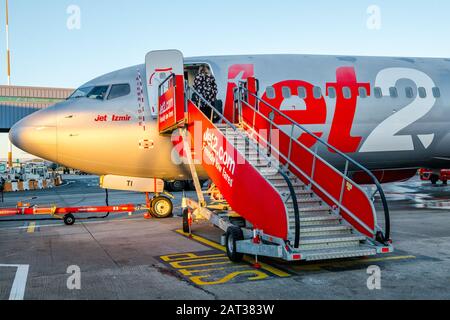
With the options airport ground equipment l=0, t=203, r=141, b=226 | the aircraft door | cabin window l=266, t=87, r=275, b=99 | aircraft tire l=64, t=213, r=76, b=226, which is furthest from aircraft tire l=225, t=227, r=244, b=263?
aircraft tire l=64, t=213, r=76, b=226

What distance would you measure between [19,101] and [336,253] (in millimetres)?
57159

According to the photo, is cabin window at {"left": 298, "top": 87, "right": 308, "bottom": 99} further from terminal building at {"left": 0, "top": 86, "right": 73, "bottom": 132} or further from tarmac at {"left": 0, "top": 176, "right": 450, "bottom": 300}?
terminal building at {"left": 0, "top": 86, "right": 73, "bottom": 132}

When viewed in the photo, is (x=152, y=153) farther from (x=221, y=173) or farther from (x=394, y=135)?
(x=394, y=135)

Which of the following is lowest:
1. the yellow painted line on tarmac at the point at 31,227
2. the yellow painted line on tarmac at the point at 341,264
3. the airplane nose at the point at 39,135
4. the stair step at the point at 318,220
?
the yellow painted line on tarmac at the point at 31,227

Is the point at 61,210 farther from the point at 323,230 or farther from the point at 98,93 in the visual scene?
the point at 323,230

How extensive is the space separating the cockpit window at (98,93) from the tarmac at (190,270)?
4.05 metres

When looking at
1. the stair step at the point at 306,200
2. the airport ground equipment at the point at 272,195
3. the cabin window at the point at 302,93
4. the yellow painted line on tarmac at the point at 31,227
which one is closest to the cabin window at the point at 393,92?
the cabin window at the point at 302,93

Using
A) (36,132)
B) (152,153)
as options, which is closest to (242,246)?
(152,153)

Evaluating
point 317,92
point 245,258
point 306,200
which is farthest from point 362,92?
point 245,258

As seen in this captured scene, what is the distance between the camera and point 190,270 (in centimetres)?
777

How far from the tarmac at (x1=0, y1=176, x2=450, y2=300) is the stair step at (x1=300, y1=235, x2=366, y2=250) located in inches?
15.8

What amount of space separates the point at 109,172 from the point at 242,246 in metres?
6.67

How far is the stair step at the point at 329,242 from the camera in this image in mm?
7602

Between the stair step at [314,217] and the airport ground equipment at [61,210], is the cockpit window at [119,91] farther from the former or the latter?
the stair step at [314,217]
